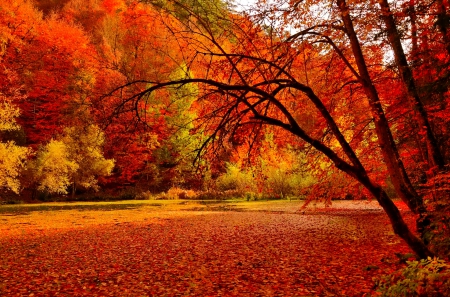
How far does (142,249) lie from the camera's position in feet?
27.0

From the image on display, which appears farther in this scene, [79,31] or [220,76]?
[79,31]

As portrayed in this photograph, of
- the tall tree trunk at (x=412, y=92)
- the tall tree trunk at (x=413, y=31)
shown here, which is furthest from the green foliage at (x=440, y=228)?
the tall tree trunk at (x=413, y=31)

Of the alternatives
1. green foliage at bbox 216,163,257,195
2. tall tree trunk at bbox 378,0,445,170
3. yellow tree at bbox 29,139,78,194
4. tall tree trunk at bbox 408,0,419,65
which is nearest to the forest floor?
tall tree trunk at bbox 378,0,445,170

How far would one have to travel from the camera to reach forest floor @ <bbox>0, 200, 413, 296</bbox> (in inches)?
211

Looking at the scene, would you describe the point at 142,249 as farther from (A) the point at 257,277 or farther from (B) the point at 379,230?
Answer: (B) the point at 379,230

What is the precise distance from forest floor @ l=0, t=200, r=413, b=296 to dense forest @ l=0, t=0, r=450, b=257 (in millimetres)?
1270

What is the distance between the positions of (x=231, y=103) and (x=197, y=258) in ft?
13.3

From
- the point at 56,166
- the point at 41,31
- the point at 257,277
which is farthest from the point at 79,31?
the point at 257,277

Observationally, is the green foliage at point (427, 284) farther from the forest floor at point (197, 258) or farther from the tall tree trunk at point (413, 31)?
the tall tree trunk at point (413, 31)

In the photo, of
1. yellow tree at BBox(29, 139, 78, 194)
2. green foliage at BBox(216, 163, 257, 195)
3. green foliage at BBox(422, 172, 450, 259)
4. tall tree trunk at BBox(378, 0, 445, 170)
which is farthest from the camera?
green foliage at BBox(216, 163, 257, 195)

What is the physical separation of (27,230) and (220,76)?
807 cm

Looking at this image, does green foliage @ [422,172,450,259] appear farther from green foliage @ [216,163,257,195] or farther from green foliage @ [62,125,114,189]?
green foliage @ [62,125,114,189]

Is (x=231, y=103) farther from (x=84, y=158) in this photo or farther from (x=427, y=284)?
(x=84, y=158)

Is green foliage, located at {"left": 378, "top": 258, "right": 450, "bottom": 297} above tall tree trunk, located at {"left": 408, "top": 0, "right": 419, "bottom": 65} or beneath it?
beneath
